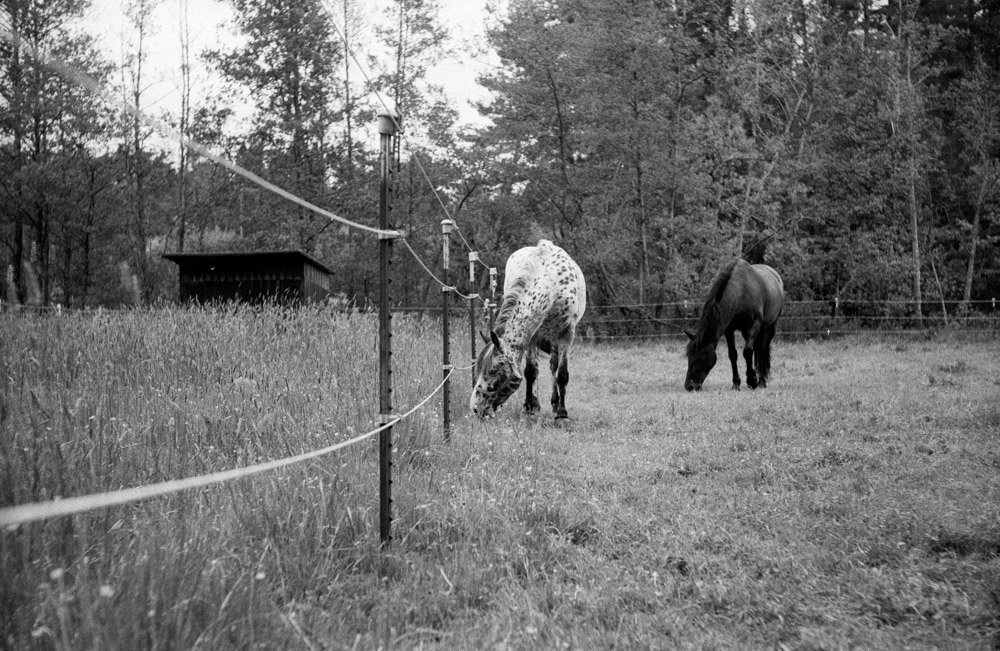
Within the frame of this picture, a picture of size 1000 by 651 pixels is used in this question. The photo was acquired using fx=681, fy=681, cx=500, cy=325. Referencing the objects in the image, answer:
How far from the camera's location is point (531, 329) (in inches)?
288

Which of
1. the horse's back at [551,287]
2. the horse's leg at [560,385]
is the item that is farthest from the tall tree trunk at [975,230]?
the horse's leg at [560,385]

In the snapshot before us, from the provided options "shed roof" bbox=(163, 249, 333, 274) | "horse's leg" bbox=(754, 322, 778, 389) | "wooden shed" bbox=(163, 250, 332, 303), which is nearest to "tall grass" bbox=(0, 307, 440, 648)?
"horse's leg" bbox=(754, 322, 778, 389)

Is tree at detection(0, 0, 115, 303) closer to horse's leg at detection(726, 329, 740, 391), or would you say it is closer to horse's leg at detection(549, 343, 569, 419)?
horse's leg at detection(549, 343, 569, 419)

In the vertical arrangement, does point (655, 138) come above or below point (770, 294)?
above

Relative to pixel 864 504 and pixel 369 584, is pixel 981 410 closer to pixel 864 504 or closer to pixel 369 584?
pixel 864 504

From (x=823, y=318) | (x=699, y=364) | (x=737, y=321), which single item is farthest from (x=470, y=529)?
(x=823, y=318)

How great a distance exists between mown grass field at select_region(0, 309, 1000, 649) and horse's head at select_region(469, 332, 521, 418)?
617 mm

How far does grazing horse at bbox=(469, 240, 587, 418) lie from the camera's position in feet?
22.2

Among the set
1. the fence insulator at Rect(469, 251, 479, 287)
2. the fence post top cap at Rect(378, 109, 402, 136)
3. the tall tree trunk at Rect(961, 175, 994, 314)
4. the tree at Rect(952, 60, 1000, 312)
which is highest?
the tree at Rect(952, 60, 1000, 312)

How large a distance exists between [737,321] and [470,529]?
7.93 meters

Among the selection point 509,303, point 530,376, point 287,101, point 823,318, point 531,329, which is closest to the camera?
point 531,329

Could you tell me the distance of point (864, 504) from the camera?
150 inches

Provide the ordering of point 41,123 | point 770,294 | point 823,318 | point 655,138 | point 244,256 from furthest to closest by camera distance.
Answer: point 655,138 < point 823,318 < point 244,256 < point 770,294 < point 41,123

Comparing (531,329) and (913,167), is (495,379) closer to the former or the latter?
(531,329)
